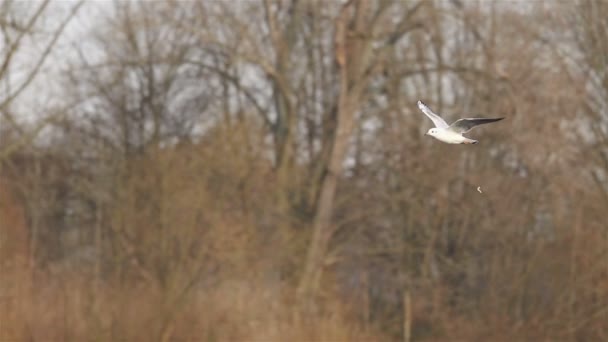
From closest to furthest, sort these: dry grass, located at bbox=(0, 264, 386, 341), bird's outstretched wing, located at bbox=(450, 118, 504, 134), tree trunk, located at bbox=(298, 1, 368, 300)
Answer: bird's outstretched wing, located at bbox=(450, 118, 504, 134), dry grass, located at bbox=(0, 264, 386, 341), tree trunk, located at bbox=(298, 1, 368, 300)

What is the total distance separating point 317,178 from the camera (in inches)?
797

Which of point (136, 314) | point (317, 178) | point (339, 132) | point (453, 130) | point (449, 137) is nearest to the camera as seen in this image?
point (449, 137)

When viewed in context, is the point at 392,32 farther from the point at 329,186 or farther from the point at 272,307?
the point at 272,307

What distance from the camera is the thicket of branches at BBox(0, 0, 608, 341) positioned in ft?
49.5

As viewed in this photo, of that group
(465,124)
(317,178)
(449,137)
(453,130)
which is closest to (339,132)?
(317,178)

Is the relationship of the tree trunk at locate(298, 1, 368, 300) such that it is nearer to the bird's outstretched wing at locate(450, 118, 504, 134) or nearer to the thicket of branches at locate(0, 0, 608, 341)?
the thicket of branches at locate(0, 0, 608, 341)

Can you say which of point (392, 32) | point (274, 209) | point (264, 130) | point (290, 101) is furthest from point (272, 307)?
point (392, 32)

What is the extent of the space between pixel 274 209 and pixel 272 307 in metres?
1.76

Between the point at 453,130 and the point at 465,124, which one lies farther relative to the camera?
the point at 465,124

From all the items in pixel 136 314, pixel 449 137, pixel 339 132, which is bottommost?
pixel 136 314

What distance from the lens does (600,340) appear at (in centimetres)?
1758

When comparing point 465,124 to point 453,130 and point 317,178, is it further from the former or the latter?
point 317,178

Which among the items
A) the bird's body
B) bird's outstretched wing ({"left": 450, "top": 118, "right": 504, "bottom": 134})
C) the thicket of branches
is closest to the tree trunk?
the thicket of branches

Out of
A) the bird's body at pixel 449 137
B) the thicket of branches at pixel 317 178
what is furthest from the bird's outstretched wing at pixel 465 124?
the thicket of branches at pixel 317 178
